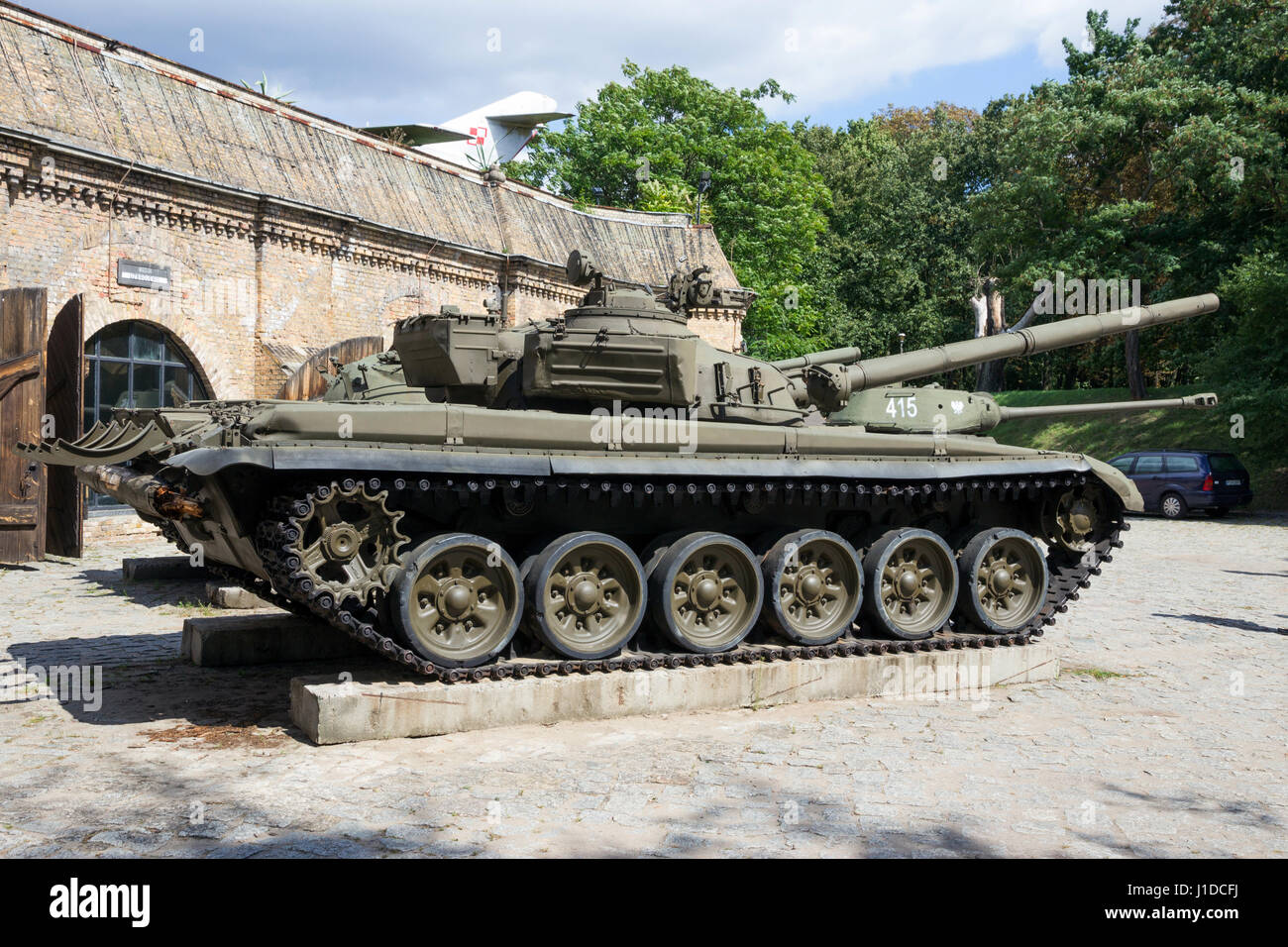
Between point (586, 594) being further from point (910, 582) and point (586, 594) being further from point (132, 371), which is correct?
point (132, 371)

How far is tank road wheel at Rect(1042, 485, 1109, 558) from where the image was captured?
995 cm

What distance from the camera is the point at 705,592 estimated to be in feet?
27.0

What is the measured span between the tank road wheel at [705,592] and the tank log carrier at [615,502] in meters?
0.02

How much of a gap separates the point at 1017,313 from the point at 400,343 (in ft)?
135

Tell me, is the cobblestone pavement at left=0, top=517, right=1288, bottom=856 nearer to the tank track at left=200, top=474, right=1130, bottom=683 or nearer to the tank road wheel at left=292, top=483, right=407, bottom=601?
the tank track at left=200, top=474, right=1130, bottom=683

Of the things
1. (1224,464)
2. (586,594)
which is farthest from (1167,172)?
(586,594)

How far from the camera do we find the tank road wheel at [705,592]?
8016 mm

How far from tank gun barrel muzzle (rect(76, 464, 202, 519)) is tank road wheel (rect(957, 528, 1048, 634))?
6264 mm

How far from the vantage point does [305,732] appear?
6.93 metres

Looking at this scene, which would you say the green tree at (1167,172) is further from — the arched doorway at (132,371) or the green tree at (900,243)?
the arched doorway at (132,371)

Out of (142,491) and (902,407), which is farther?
(902,407)

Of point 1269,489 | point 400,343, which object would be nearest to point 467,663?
point 400,343

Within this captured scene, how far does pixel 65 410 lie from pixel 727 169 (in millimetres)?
30514
